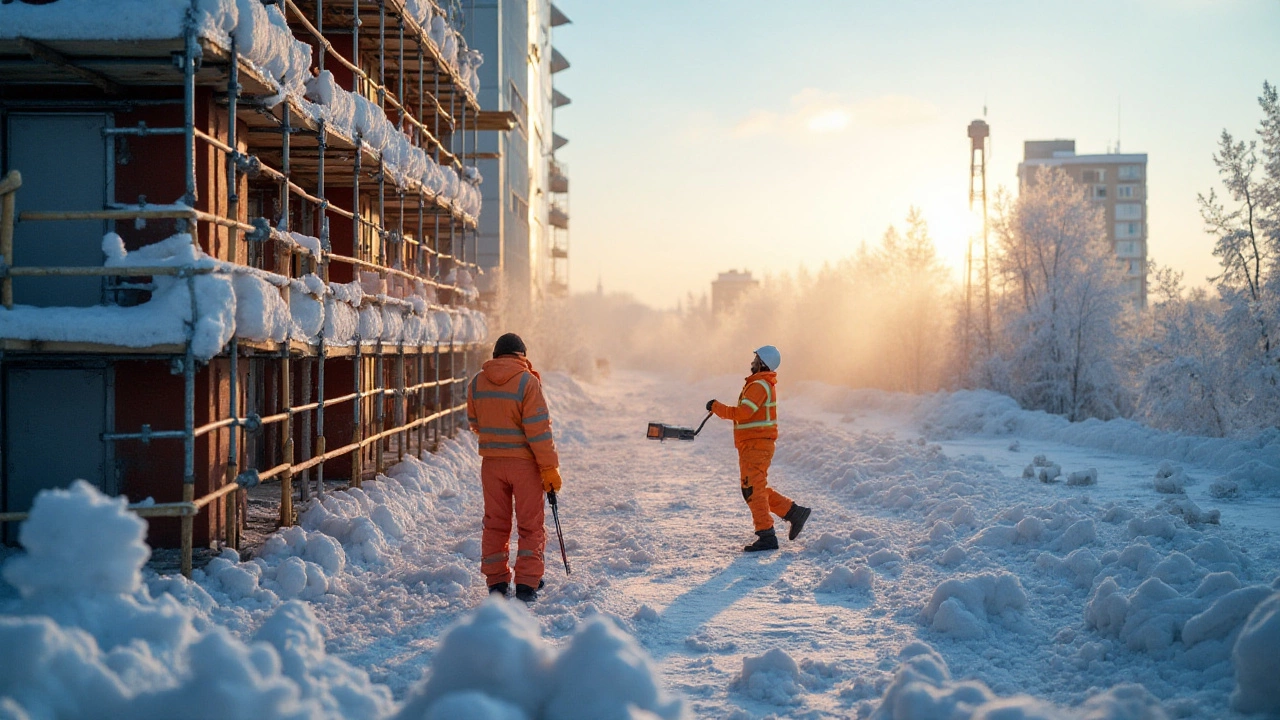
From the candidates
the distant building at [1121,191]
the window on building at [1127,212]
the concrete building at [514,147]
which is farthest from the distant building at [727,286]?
the concrete building at [514,147]

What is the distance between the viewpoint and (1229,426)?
80.7ft

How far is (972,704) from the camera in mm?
3986

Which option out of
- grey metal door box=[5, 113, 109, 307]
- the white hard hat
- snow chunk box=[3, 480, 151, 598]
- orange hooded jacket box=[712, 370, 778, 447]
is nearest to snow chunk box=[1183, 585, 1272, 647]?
orange hooded jacket box=[712, 370, 778, 447]

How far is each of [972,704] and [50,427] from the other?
7.44m

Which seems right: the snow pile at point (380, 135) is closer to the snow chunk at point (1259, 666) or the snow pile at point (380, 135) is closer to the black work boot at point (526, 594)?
the black work boot at point (526, 594)

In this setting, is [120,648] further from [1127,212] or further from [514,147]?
[1127,212]

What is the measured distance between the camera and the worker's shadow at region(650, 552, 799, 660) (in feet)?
21.1

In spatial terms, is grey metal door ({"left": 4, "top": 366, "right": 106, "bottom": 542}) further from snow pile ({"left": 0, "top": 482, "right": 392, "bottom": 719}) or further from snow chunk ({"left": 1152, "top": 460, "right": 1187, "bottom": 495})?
snow chunk ({"left": 1152, "top": 460, "right": 1187, "bottom": 495})

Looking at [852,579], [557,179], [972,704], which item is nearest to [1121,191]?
[557,179]

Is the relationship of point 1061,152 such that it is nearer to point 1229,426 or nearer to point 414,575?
point 1229,426

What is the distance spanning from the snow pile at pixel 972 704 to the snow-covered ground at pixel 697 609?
2 centimetres

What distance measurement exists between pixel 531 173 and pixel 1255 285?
28.7 m

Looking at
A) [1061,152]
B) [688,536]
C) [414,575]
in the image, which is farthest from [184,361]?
[1061,152]

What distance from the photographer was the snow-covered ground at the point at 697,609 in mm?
3576
